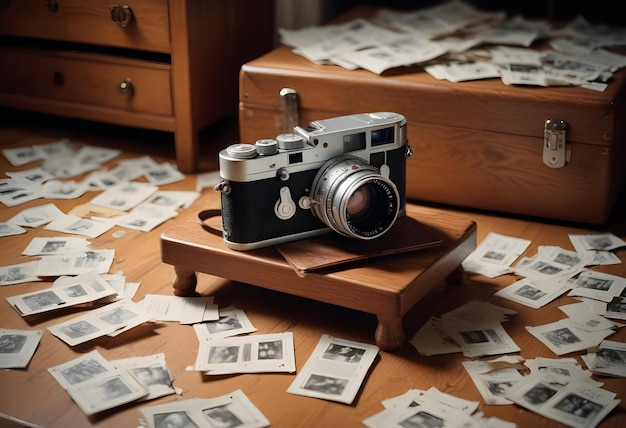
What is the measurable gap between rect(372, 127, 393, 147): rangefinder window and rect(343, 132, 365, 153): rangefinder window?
2 centimetres

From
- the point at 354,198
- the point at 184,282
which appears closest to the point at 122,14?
the point at 184,282

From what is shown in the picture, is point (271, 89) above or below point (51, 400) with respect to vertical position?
above

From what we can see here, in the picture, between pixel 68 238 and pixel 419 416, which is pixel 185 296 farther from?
pixel 419 416

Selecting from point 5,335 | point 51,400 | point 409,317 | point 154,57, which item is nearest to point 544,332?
point 409,317

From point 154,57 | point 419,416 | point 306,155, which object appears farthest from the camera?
point 154,57

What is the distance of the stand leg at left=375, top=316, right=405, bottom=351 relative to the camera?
155 centimetres

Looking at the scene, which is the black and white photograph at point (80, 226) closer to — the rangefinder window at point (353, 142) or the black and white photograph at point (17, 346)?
the black and white photograph at point (17, 346)

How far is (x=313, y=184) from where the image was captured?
5.36 feet

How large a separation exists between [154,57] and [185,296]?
0.98m

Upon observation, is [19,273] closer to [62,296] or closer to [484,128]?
[62,296]

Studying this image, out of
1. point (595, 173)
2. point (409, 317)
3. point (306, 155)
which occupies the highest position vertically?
point (306, 155)

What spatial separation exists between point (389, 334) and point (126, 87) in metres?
1.17

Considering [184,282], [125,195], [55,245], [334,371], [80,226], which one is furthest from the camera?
[125,195]

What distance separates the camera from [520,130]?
2.02 meters
